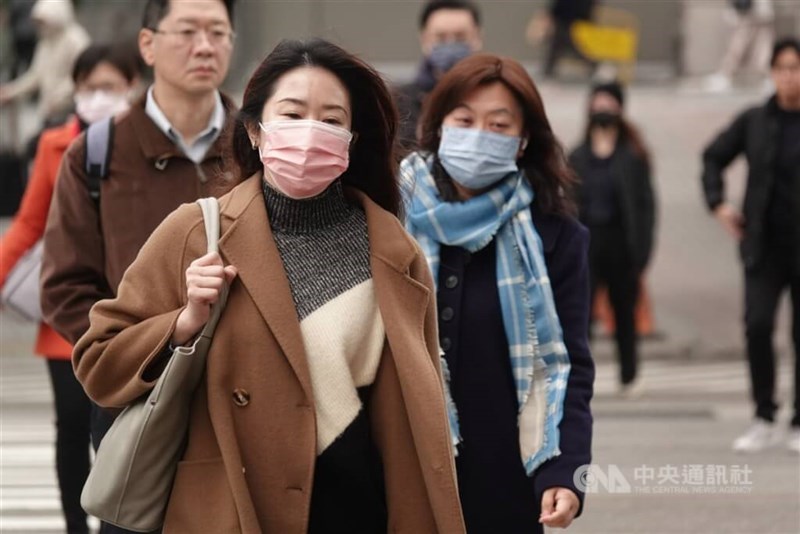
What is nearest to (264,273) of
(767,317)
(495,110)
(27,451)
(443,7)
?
(495,110)

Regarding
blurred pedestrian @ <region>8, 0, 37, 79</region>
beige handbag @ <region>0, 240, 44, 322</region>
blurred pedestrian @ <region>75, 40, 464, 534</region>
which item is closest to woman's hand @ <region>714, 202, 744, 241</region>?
beige handbag @ <region>0, 240, 44, 322</region>

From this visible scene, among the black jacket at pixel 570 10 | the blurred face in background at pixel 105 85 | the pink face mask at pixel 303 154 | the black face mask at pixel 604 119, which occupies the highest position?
the pink face mask at pixel 303 154

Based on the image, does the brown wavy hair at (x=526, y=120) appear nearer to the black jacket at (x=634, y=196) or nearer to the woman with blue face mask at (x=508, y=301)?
the woman with blue face mask at (x=508, y=301)

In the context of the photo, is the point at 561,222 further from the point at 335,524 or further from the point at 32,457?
the point at 32,457

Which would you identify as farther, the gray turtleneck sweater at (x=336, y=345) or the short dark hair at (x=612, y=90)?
the short dark hair at (x=612, y=90)

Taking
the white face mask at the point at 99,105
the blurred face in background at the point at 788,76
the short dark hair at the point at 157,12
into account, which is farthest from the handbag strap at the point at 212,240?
the blurred face in background at the point at 788,76

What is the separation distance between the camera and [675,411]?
1130 centimetres

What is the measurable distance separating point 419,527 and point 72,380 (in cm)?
304

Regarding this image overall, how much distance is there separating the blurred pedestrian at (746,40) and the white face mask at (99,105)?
14935mm

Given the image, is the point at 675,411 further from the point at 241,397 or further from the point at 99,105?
the point at 241,397

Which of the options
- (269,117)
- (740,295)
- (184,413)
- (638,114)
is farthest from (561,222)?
(638,114)

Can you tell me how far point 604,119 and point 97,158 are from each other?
7063 millimetres

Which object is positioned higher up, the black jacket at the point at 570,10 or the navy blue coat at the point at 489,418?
the navy blue coat at the point at 489,418

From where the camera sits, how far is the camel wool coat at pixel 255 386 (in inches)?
138
